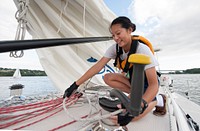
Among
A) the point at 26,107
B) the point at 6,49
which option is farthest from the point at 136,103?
the point at 26,107

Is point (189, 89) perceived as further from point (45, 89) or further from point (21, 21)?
point (45, 89)

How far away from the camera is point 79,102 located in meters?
1.46

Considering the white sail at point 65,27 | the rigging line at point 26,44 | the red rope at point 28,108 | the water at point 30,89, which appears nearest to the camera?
the rigging line at point 26,44

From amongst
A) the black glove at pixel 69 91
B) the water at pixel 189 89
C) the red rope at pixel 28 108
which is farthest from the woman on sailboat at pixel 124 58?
the water at pixel 189 89

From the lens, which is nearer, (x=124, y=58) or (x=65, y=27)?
(x=124, y=58)

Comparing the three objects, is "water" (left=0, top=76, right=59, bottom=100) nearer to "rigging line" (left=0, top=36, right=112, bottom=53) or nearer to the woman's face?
the woman's face

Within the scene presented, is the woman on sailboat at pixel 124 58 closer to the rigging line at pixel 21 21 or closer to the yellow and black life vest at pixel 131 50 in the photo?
the yellow and black life vest at pixel 131 50

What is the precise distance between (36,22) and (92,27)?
59cm

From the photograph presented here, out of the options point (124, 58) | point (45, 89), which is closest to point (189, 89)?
point (124, 58)

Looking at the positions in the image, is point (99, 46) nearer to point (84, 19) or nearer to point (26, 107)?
point (84, 19)

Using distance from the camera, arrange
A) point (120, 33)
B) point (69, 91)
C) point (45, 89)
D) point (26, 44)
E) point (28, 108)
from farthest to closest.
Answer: point (45, 89) → point (28, 108) → point (69, 91) → point (120, 33) → point (26, 44)

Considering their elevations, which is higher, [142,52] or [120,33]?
[120,33]

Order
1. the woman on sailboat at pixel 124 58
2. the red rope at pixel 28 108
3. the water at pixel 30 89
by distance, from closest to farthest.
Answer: the woman on sailboat at pixel 124 58
the red rope at pixel 28 108
the water at pixel 30 89

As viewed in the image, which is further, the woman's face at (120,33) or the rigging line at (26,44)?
the woman's face at (120,33)
